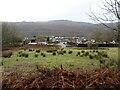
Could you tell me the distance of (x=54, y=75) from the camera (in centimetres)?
331

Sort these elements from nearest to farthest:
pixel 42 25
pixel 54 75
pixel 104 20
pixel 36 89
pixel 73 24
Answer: pixel 36 89
pixel 54 75
pixel 104 20
pixel 73 24
pixel 42 25

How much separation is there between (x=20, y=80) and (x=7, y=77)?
27 centimetres

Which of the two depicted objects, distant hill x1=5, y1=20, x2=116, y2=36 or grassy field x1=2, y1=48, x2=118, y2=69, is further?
distant hill x1=5, y1=20, x2=116, y2=36

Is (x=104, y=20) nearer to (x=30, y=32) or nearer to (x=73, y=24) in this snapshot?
(x=73, y=24)

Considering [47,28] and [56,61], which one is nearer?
[56,61]

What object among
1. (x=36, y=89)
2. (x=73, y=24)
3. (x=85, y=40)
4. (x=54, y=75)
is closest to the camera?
(x=36, y=89)

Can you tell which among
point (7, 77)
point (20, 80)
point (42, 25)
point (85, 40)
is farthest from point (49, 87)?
point (85, 40)

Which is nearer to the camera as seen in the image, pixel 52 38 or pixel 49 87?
pixel 49 87

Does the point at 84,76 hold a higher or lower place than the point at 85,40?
higher

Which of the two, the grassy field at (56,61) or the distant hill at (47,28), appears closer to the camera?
the grassy field at (56,61)

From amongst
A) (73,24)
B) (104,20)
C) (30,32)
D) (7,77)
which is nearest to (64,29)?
(73,24)

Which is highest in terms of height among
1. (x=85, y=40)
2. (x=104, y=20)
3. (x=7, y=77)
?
(x=104, y=20)

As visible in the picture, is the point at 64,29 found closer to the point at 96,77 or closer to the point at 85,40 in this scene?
the point at 85,40

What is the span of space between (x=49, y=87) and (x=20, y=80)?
0.38m
